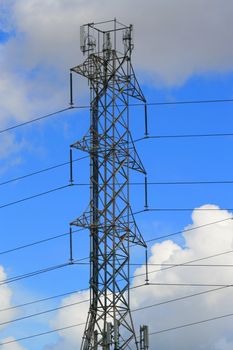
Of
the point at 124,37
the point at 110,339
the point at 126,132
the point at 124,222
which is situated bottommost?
the point at 110,339

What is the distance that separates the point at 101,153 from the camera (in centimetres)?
11156

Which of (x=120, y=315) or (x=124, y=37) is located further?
(x=124, y=37)

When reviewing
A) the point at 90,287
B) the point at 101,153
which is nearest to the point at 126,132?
the point at 101,153

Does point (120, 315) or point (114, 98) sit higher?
point (114, 98)

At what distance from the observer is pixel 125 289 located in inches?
4274

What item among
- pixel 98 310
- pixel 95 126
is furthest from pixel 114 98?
pixel 98 310

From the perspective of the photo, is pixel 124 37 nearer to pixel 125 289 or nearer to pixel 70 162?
pixel 70 162

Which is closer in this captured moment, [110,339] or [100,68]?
[110,339]

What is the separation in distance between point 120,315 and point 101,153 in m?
13.2

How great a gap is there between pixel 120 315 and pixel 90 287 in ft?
12.6

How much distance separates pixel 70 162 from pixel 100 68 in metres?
8.84

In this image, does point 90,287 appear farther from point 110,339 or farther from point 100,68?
point 100,68

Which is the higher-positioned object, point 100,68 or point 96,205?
point 100,68

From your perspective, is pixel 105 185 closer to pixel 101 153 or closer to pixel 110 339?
pixel 101 153
